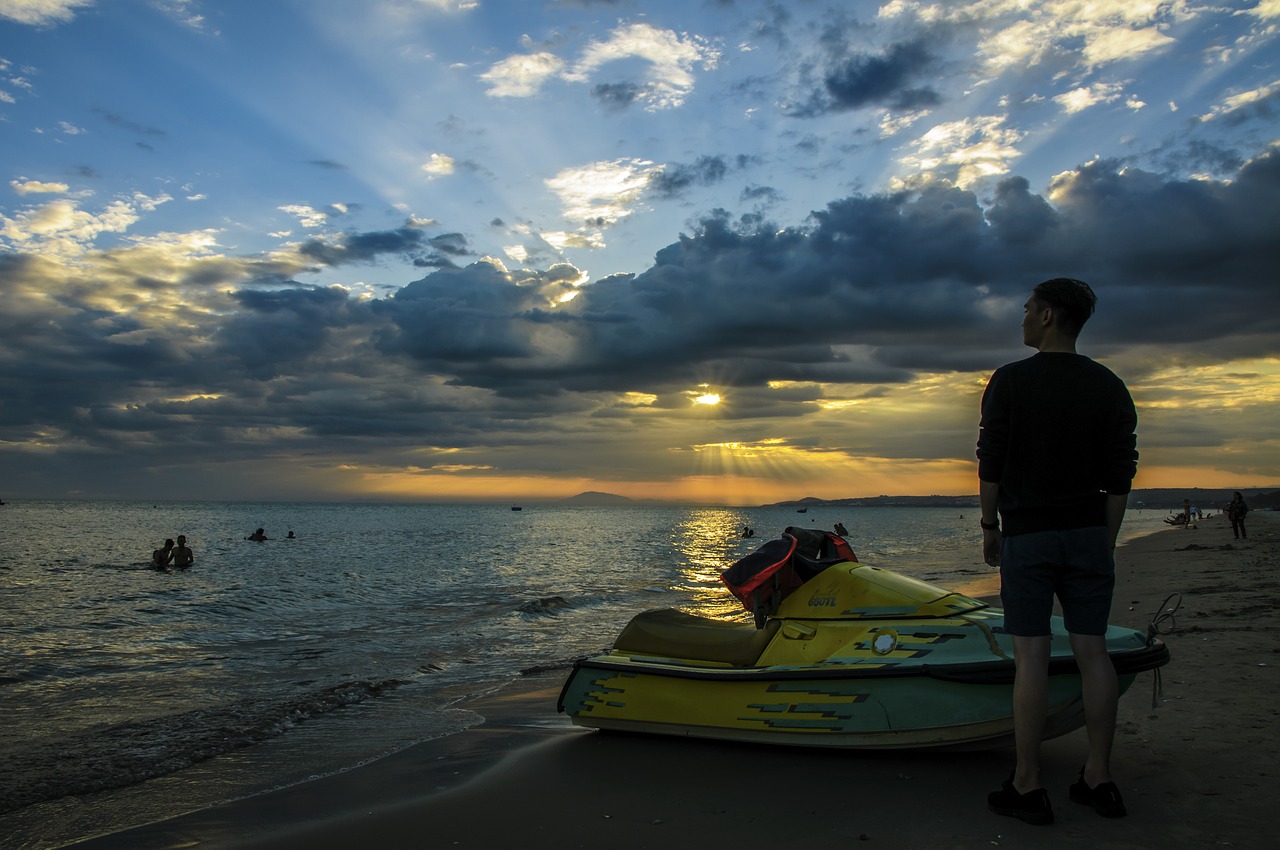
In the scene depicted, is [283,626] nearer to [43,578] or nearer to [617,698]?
[617,698]

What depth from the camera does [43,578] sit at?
2494cm

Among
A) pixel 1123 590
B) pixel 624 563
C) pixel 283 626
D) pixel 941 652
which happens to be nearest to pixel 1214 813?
pixel 941 652

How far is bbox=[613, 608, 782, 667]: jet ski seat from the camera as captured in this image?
577 cm

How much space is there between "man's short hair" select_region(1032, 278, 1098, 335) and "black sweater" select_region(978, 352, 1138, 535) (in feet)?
0.58

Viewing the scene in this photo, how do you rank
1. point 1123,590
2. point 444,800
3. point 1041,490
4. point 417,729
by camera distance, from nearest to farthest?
point 1041,490
point 444,800
point 417,729
point 1123,590

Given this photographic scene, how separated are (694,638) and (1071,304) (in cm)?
364

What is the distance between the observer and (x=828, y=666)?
197 inches

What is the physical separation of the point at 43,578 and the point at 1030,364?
30.3 metres

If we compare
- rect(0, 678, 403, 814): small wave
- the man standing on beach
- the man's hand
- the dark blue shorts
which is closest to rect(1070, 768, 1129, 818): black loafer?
the man standing on beach

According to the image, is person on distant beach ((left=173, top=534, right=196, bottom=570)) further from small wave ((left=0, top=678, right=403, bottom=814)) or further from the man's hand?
the man's hand

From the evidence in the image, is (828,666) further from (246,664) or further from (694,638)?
(246,664)

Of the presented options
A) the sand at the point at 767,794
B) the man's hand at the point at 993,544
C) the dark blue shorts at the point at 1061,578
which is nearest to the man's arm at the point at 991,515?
the man's hand at the point at 993,544

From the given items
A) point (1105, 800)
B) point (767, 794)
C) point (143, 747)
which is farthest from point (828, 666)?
point (143, 747)

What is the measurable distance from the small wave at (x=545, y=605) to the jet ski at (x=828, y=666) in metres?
11.1
